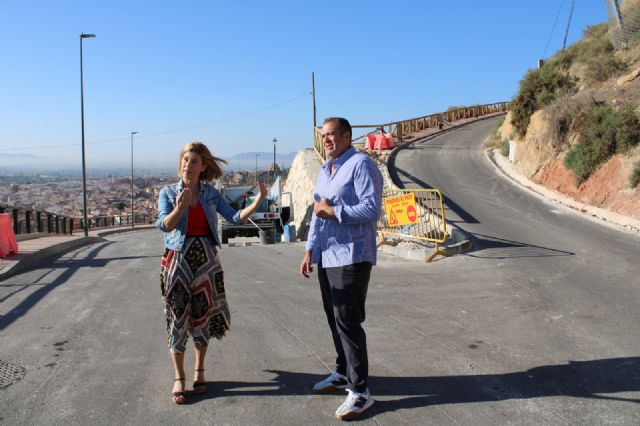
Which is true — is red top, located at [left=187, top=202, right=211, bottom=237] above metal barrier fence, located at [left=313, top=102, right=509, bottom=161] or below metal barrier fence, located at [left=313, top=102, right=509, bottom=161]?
below

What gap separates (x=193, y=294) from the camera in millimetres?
3967

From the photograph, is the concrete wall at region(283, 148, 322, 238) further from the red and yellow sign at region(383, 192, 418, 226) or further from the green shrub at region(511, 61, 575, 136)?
the red and yellow sign at region(383, 192, 418, 226)

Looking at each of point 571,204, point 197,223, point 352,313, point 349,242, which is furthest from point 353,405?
point 571,204

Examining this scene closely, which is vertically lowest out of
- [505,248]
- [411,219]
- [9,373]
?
[9,373]

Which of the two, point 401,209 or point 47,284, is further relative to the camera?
point 401,209

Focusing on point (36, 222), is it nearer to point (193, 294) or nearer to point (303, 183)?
point (303, 183)

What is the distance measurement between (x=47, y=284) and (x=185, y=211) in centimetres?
564

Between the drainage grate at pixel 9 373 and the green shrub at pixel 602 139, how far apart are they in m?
14.9

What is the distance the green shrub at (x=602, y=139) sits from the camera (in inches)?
576

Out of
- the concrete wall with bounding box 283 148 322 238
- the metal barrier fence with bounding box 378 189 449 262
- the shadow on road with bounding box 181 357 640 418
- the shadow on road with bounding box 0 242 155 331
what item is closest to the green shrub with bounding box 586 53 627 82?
the metal barrier fence with bounding box 378 189 449 262

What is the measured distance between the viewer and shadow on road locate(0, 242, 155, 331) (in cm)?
646

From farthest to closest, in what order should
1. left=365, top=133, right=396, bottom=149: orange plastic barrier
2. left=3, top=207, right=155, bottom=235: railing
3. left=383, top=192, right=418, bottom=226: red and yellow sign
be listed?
left=365, top=133, right=396, bottom=149: orange plastic barrier → left=3, top=207, right=155, bottom=235: railing → left=383, top=192, right=418, bottom=226: red and yellow sign

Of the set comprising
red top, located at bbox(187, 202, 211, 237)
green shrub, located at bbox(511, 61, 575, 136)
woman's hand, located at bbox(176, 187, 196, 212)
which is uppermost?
green shrub, located at bbox(511, 61, 575, 136)

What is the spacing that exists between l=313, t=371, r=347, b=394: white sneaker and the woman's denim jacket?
1314 mm
